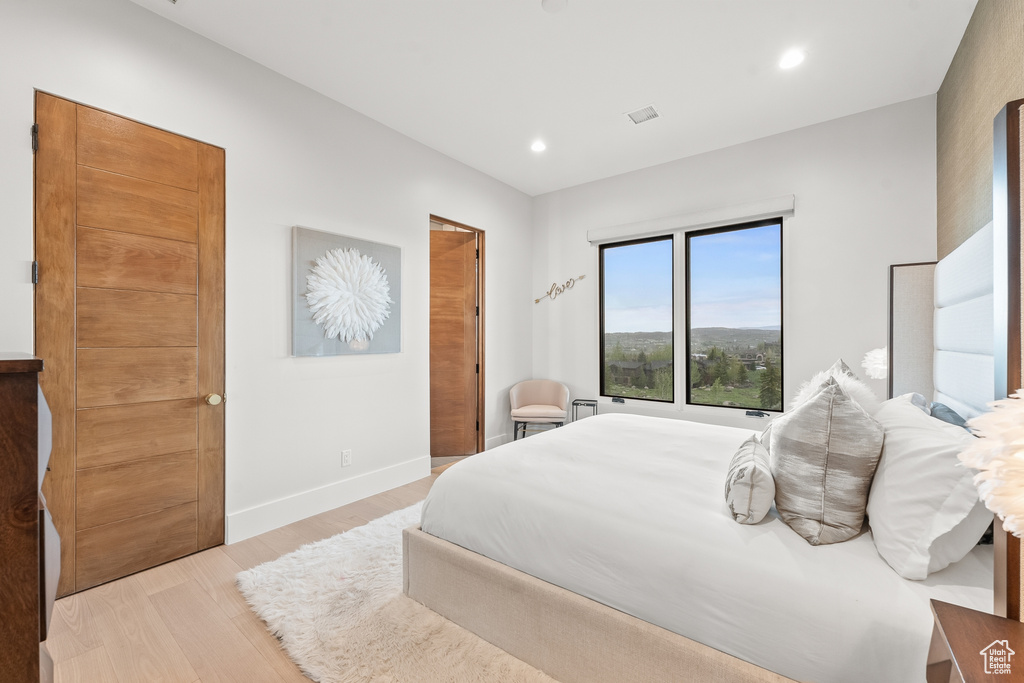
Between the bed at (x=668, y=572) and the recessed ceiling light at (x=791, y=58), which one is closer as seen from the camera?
the bed at (x=668, y=572)

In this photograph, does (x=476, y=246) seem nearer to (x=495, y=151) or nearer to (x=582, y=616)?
(x=495, y=151)

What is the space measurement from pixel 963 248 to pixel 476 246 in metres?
3.39

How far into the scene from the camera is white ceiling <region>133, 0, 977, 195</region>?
87.9 inches

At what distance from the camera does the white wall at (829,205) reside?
3.04 meters

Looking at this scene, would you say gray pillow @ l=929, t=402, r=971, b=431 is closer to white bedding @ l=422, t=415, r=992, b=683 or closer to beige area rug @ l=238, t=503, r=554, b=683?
white bedding @ l=422, t=415, r=992, b=683

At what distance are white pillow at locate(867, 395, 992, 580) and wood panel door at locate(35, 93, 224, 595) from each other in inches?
115

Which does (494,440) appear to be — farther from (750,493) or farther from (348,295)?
(750,493)

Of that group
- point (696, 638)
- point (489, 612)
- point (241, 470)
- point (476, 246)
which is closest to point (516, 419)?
point (476, 246)

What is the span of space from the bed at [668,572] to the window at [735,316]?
1.55 m

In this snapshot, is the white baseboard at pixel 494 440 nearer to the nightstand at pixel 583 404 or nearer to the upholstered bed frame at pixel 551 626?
the nightstand at pixel 583 404

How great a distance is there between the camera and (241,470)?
102 inches

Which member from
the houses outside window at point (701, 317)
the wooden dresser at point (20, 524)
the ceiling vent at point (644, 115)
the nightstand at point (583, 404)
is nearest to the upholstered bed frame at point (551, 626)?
the wooden dresser at point (20, 524)

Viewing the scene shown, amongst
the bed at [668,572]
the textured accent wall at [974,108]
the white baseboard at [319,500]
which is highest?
the textured accent wall at [974,108]

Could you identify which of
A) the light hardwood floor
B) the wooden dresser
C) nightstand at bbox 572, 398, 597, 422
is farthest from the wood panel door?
nightstand at bbox 572, 398, 597, 422
